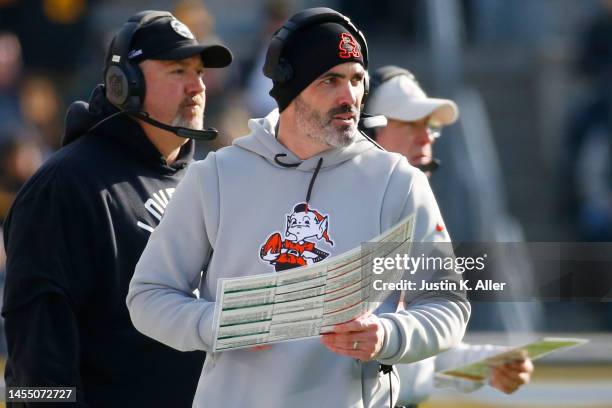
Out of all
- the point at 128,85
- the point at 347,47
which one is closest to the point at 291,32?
the point at 347,47

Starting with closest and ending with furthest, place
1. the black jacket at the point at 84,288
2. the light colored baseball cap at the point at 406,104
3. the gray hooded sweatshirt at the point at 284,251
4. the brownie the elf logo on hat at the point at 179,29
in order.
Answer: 1. the gray hooded sweatshirt at the point at 284,251
2. the black jacket at the point at 84,288
3. the brownie the elf logo on hat at the point at 179,29
4. the light colored baseball cap at the point at 406,104

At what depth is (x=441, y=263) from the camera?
333 cm

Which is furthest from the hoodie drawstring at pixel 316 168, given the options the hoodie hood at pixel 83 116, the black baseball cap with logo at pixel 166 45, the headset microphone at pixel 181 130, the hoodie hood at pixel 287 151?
the hoodie hood at pixel 83 116

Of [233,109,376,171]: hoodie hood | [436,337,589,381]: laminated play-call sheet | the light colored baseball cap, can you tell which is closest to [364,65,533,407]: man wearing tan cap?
the light colored baseball cap

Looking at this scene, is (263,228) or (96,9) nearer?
(263,228)

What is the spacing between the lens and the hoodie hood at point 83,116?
14.3 ft

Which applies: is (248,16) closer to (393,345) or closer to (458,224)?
(458,224)

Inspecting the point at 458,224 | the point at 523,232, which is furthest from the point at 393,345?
the point at 523,232

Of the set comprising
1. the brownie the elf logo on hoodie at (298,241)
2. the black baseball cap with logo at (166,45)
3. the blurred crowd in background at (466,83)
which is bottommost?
the brownie the elf logo on hoodie at (298,241)

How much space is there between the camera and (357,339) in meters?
3.11

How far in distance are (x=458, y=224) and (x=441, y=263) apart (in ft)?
21.6

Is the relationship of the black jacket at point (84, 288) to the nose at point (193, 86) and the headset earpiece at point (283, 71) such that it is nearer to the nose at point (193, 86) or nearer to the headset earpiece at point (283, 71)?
the nose at point (193, 86)

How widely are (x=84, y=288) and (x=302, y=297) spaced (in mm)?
1124

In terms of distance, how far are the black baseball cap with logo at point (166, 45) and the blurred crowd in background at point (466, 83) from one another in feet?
13.6
